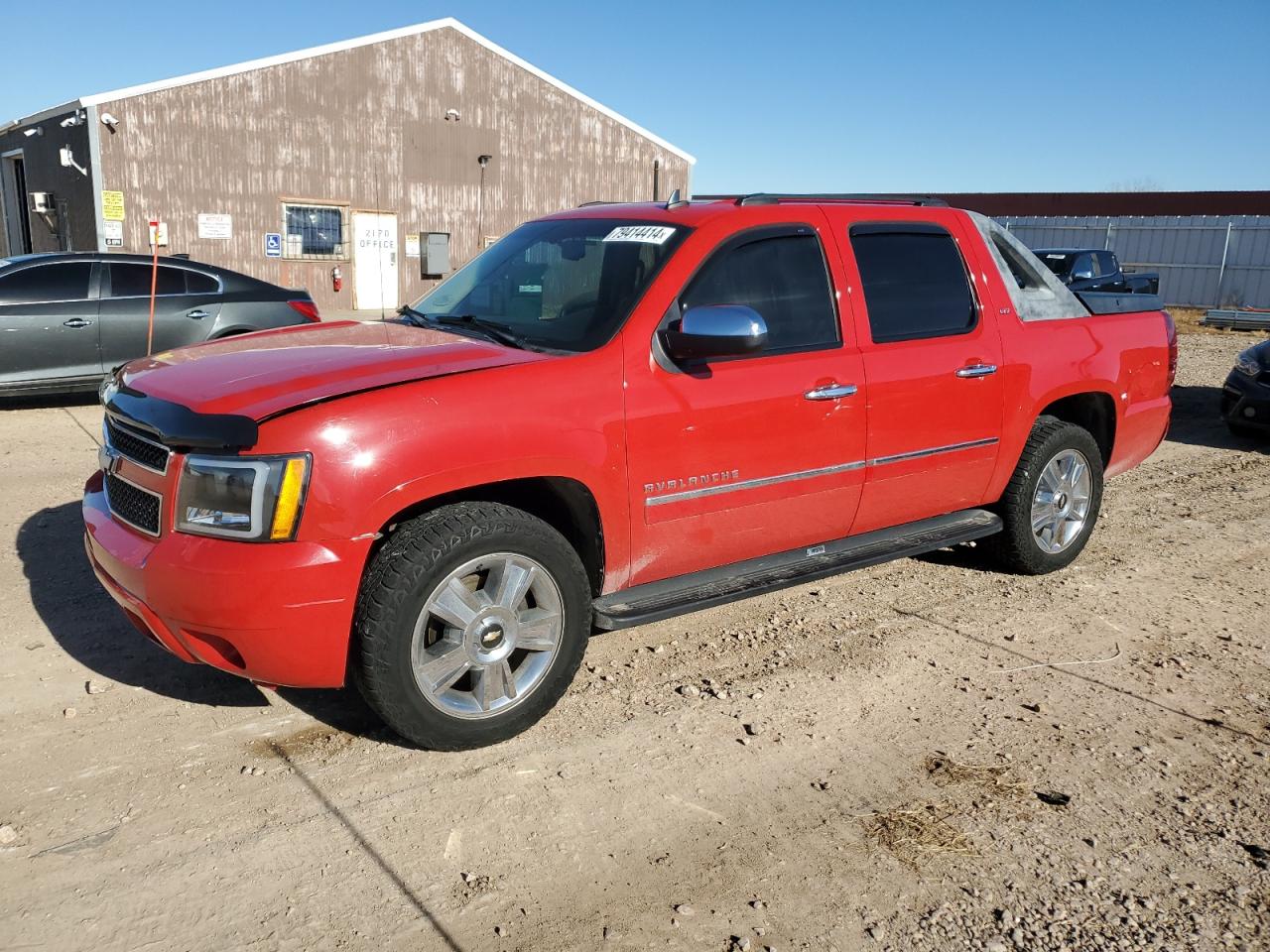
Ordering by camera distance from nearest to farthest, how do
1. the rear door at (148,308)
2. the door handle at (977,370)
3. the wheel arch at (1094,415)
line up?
the door handle at (977,370)
the wheel arch at (1094,415)
the rear door at (148,308)

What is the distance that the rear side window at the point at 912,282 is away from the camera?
4.63 meters

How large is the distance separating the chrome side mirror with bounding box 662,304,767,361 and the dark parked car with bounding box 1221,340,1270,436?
748cm

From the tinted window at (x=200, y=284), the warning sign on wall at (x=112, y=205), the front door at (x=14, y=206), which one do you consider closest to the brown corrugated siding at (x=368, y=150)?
the warning sign on wall at (x=112, y=205)

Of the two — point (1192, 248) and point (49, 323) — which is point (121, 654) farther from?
point (1192, 248)

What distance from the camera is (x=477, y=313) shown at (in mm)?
4512

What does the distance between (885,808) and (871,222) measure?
8.80 ft

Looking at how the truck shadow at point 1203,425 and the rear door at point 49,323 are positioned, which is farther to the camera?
the truck shadow at point 1203,425

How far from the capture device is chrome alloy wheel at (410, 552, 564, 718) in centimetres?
345

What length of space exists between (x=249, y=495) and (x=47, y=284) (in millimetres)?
8165

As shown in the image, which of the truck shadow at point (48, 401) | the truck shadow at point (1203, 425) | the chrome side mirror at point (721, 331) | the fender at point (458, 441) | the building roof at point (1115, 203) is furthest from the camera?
the building roof at point (1115, 203)

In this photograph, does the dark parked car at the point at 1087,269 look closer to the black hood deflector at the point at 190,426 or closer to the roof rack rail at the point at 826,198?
the roof rack rail at the point at 826,198

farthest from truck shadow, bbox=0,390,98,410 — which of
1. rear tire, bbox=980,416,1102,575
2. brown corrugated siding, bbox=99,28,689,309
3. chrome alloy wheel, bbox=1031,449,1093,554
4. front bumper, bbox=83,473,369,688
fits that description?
brown corrugated siding, bbox=99,28,689,309

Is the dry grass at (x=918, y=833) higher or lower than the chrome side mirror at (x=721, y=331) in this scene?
lower

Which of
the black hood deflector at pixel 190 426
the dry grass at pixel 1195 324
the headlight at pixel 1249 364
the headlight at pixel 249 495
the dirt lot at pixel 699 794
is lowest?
the dirt lot at pixel 699 794
